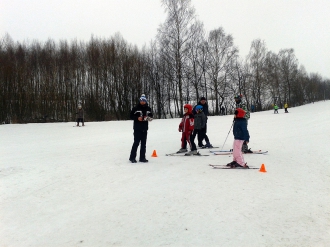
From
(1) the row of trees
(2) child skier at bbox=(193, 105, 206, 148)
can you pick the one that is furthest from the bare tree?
(2) child skier at bbox=(193, 105, 206, 148)

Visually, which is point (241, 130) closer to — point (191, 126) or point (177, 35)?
point (191, 126)

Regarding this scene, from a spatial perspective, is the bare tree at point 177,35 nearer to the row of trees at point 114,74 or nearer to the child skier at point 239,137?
the row of trees at point 114,74

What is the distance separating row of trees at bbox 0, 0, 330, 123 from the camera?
3034cm

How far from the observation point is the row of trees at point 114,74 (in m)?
30.3

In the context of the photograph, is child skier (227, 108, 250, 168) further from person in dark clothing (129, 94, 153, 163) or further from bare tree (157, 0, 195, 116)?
bare tree (157, 0, 195, 116)

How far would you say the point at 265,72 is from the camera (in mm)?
47750

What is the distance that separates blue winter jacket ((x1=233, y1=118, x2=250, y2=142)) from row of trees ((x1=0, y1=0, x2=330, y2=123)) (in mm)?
25170

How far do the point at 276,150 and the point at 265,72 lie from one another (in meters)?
43.2

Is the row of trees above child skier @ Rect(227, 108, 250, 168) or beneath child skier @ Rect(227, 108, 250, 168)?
above

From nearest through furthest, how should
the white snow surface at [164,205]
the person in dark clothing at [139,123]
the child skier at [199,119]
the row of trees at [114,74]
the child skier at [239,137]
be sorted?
1. the white snow surface at [164,205]
2. the child skier at [239,137]
3. the person in dark clothing at [139,123]
4. the child skier at [199,119]
5. the row of trees at [114,74]

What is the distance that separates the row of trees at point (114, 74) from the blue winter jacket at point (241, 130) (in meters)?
25.2

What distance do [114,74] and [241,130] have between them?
3221 cm

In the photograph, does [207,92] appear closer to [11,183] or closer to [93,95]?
[93,95]

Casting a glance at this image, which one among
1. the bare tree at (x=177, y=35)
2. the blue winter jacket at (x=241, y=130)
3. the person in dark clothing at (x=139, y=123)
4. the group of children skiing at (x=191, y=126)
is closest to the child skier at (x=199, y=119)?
the group of children skiing at (x=191, y=126)
